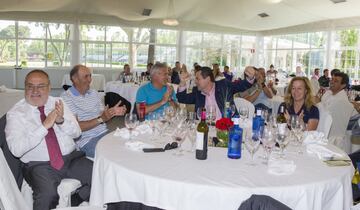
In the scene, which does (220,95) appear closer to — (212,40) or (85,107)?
(85,107)

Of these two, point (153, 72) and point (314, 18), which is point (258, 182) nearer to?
point (153, 72)

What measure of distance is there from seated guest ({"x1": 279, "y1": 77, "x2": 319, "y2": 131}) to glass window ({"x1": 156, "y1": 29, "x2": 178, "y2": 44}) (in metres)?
15.1

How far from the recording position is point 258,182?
190 cm

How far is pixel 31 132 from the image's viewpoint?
8.49 feet

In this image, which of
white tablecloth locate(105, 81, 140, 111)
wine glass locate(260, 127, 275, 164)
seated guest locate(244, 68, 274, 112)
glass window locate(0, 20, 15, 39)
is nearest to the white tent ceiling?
glass window locate(0, 20, 15, 39)

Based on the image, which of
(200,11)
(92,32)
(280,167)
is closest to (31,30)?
(92,32)

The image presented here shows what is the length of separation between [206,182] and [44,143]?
1493 mm

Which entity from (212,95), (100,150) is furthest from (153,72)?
(100,150)

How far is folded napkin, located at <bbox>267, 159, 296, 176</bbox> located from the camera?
2044 millimetres

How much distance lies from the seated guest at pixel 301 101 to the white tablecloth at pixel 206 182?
1.39 meters

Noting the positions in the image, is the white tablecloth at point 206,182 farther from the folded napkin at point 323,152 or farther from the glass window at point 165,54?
the glass window at point 165,54

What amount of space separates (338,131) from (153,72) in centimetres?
241

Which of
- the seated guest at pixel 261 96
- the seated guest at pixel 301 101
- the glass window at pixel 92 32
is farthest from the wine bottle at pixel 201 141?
the glass window at pixel 92 32

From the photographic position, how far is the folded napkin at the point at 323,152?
2410mm
